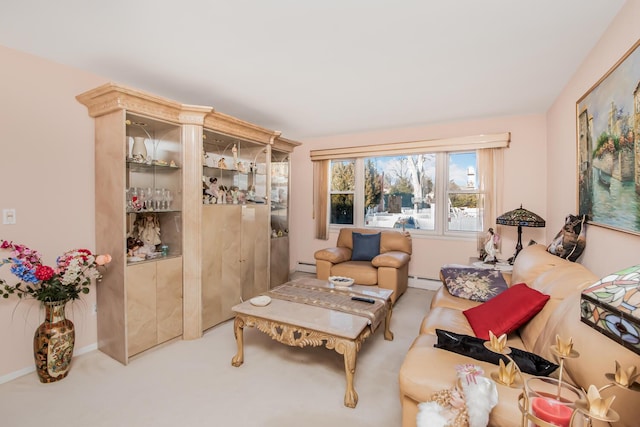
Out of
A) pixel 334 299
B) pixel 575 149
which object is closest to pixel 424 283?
pixel 334 299

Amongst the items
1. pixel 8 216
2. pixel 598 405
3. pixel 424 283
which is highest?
pixel 8 216

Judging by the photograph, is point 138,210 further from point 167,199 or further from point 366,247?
Answer: point 366,247

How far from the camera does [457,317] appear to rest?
7.06ft

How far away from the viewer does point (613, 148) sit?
177 centimetres

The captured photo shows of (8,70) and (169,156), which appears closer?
(8,70)

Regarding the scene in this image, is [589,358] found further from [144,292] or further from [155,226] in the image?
[155,226]

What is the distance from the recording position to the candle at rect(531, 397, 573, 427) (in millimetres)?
752

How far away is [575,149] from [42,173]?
4.41 metres

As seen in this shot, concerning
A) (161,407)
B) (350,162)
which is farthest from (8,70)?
(350,162)

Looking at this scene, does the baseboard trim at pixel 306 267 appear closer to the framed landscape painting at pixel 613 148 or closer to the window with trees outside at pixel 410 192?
the window with trees outside at pixel 410 192

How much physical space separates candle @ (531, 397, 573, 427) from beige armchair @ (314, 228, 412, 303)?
8.19ft

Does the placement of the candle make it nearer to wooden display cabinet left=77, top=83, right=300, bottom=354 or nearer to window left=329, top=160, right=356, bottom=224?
wooden display cabinet left=77, top=83, right=300, bottom=354

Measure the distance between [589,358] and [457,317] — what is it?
1066mm

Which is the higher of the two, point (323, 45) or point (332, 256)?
point (323, 45)
